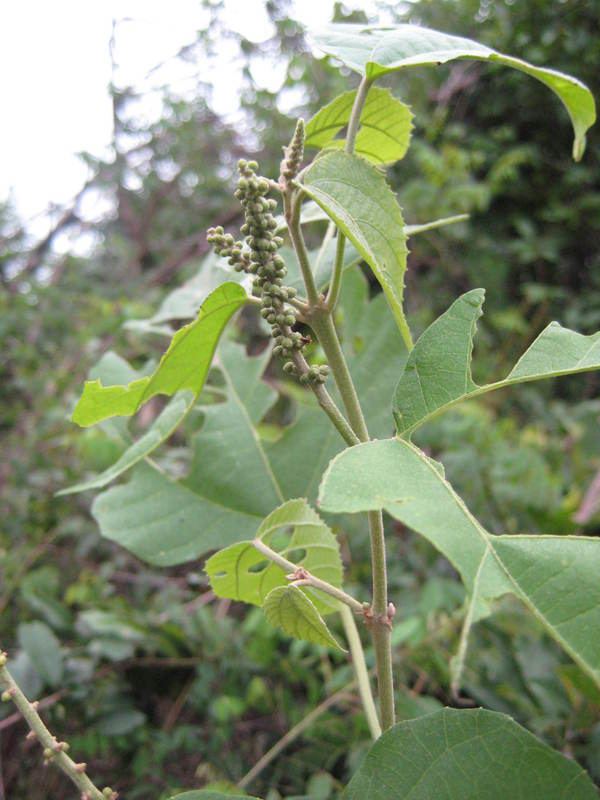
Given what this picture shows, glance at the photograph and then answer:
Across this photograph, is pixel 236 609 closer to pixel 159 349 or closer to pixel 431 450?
pixel 431 450

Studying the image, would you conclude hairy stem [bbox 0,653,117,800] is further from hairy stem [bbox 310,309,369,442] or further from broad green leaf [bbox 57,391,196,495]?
hairy stem [bbox 310,309,369,442]

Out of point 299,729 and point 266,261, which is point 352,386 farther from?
point 299,729

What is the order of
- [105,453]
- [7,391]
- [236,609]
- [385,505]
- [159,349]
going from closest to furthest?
1. [385,505]
2. [105,453]
3. [236,609]
4. [159,349]
5. [7,391]

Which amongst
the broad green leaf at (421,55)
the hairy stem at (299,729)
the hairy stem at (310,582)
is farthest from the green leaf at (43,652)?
the broad green leaf at (421,55)

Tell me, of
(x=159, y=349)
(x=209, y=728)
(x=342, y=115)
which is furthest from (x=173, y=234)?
(x=342, y=115)

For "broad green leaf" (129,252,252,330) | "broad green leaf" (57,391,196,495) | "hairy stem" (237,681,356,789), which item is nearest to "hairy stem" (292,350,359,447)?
"broad green leaf" (57,391,196,495)

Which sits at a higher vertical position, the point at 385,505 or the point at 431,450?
the point at 385,505

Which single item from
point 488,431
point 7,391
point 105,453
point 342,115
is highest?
point 342,115
